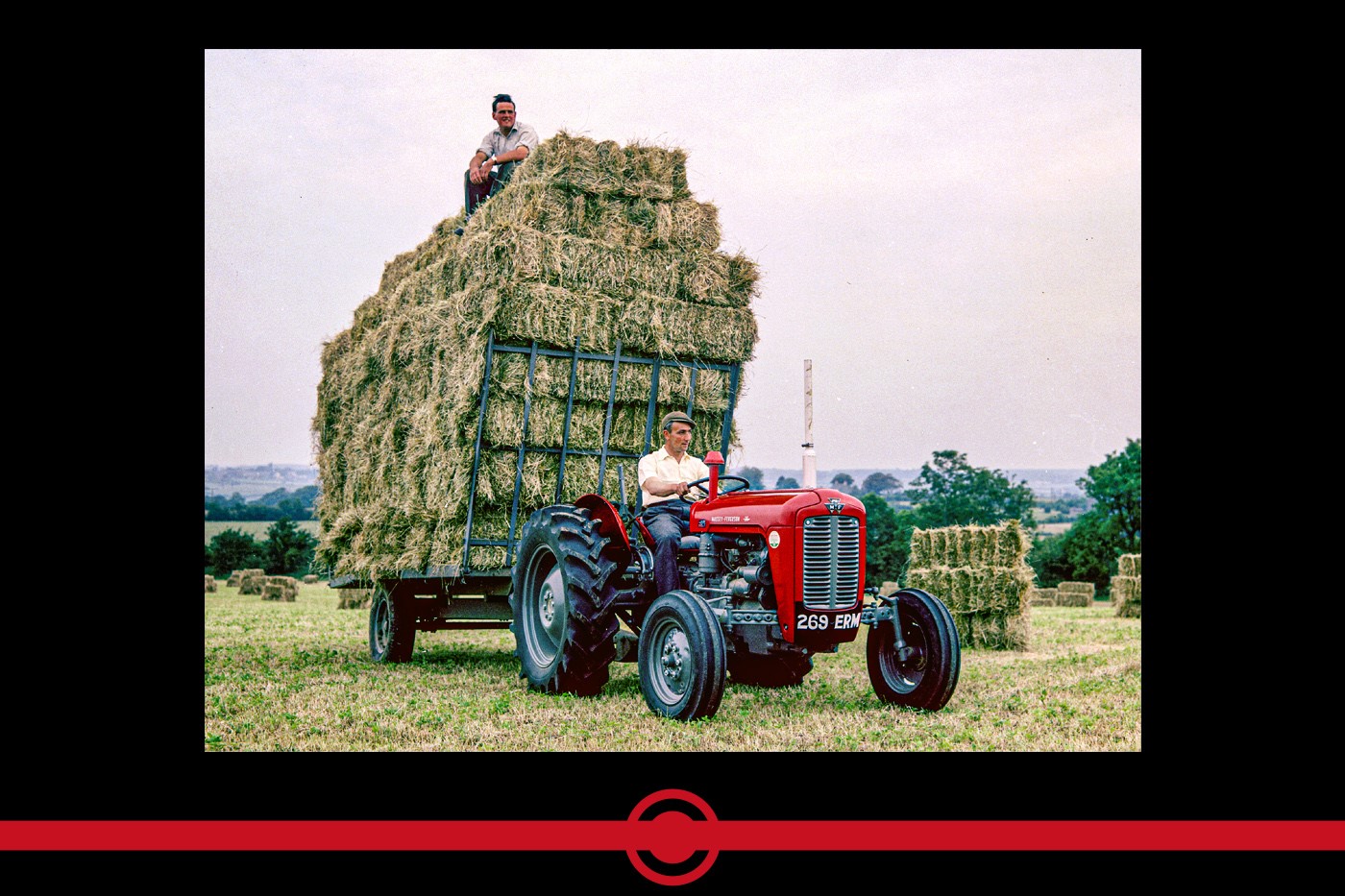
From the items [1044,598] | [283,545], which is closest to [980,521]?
[1044,598]

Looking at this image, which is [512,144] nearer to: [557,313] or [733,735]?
[557,313]

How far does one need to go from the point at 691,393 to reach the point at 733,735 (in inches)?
130

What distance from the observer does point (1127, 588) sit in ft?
58.6

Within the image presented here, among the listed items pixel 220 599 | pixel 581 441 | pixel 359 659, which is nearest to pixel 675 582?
pixel 581 441

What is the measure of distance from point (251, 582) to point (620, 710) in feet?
56.4

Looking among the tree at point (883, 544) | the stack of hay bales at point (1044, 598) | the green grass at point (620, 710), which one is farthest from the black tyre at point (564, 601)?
the stack of hay bales at point (1044, 598)

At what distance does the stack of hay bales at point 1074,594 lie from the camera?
21.9 meters

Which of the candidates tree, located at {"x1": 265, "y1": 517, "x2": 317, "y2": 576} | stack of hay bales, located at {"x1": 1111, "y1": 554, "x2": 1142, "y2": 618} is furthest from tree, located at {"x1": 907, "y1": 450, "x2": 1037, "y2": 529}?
tree, located at {"x1": 265, "y1": 517, "x2": 317, "y2": 576}

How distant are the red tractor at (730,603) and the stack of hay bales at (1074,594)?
16.4 metres

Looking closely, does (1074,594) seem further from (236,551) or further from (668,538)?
(668,538)

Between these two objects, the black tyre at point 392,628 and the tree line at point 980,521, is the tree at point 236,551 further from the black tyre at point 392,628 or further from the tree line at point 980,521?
the black tyre at point 392,628

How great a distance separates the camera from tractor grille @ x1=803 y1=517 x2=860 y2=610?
6.20 meters

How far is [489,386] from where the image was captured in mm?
7902
